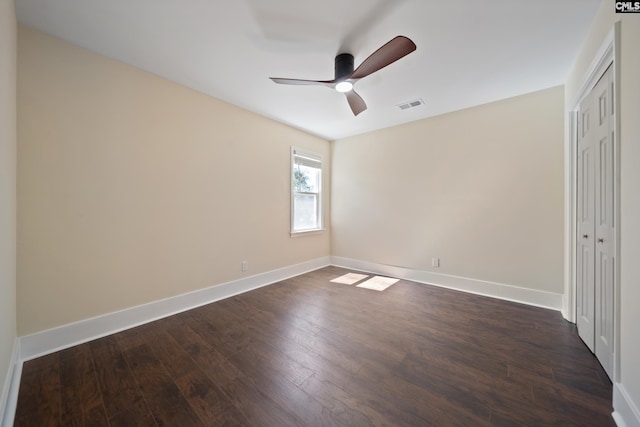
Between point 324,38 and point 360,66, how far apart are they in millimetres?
419

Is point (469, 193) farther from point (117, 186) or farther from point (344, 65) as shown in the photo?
point (117, 186)

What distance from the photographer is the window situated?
417cm

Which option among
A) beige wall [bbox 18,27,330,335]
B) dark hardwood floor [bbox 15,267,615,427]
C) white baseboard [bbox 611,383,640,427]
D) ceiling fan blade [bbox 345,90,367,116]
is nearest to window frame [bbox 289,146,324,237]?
beige wall [bbox 18,27,330,335]

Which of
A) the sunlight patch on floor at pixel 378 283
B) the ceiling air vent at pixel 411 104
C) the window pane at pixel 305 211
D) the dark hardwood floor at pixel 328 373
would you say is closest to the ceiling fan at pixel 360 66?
the ceiling air vent at pixel 411 104

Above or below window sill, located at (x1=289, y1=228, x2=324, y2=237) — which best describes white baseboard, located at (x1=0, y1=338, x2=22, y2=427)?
below

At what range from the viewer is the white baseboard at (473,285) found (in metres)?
2.77

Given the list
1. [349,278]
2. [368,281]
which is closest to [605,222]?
[368,281]

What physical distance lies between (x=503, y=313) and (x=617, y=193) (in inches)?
71.7

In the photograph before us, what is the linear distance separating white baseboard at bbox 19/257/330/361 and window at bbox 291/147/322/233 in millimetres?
1311

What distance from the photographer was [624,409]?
4.06 feet

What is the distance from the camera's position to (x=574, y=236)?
7.45 ft

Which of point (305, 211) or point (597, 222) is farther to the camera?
point (305, 211)

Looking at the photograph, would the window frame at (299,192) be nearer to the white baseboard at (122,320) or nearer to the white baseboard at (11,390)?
the white baseboard at (122,320)

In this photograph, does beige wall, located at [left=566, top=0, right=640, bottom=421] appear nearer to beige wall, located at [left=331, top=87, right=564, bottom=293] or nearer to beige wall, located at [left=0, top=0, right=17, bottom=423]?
beige wall, located at [left=331, top=87, right=564, bottom=293]
